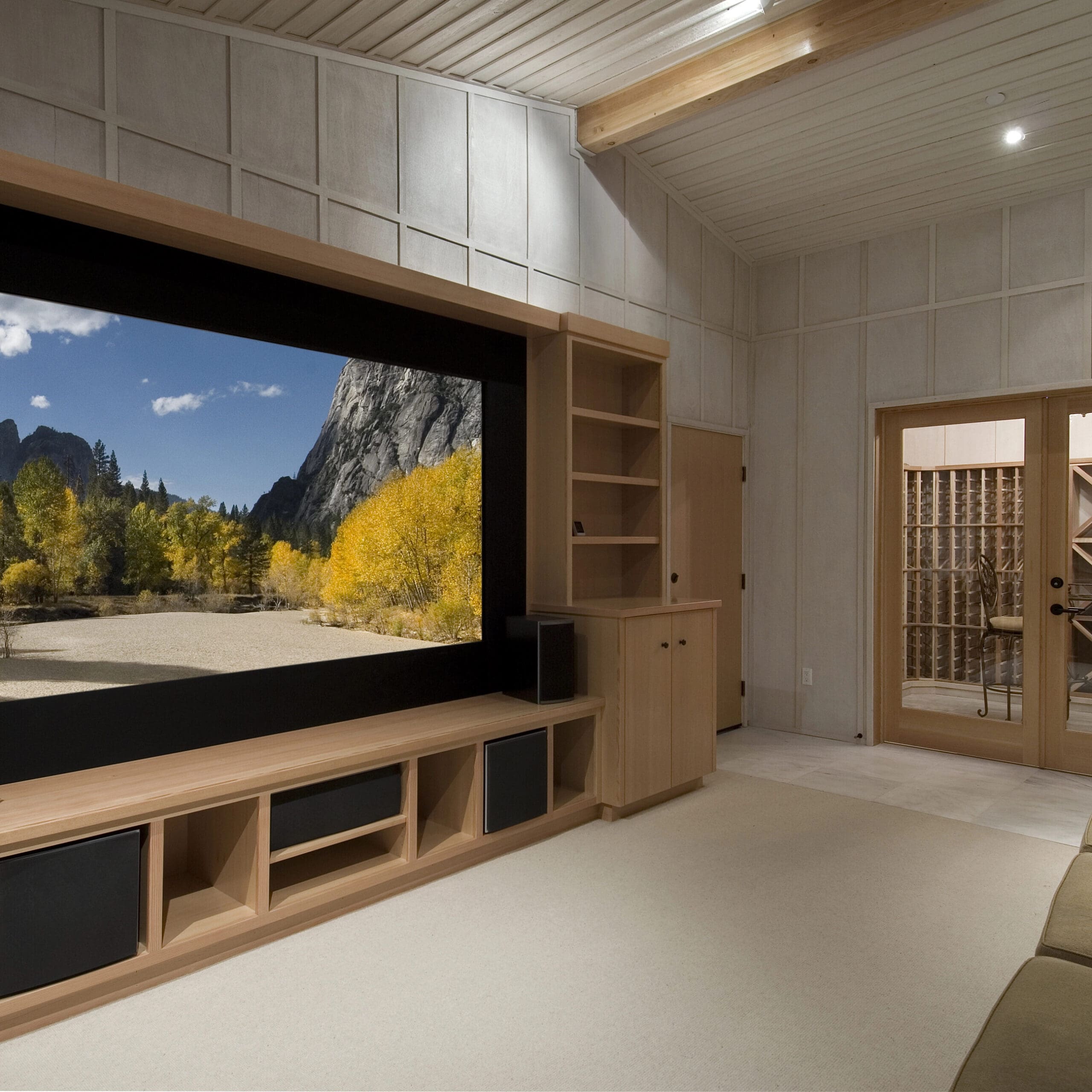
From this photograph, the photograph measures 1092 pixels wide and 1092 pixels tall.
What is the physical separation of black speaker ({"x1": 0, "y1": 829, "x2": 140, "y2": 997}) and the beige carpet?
6.2 inches

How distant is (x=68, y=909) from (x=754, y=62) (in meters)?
4.04

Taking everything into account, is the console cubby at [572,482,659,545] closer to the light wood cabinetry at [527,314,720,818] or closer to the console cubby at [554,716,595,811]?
the light wood cabinetry at [527,314,720,818]

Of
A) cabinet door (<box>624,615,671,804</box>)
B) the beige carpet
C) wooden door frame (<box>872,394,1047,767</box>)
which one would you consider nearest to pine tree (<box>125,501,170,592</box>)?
the beige carpet

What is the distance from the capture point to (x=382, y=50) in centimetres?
334

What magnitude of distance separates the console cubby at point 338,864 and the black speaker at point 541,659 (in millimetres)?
860

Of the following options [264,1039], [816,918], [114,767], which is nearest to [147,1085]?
[264,1039]

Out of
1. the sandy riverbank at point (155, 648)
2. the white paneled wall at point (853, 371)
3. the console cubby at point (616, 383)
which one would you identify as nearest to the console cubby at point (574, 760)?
the sandy riverbank at point (155, 648)

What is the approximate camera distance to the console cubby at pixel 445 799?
10.4 ft

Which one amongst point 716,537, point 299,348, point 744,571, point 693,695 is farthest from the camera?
point 744,571

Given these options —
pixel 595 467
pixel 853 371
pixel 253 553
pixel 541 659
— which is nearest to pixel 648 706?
pixel 541 659

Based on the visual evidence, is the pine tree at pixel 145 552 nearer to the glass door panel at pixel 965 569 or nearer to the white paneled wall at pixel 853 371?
the white paneled wall at pixel 853 371

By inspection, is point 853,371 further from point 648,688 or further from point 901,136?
point 648,688

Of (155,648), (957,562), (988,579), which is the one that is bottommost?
(155,648)

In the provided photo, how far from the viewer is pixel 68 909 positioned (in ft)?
7.07
